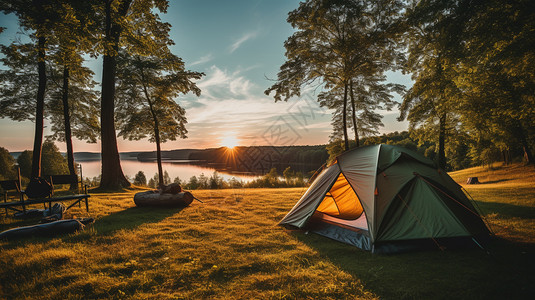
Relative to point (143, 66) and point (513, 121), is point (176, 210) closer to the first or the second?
point (143, 66)

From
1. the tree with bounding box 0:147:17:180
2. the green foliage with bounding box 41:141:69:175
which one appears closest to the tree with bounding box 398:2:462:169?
the green foliage with bounding box 41:141:69:175

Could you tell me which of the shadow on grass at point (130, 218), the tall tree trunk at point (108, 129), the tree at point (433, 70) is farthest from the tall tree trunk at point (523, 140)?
the tall tree trunk at point (108, 129)

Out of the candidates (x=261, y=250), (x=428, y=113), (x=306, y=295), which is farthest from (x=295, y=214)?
(x=428, y=113)

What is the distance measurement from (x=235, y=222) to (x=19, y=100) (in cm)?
1792

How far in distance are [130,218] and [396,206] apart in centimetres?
730

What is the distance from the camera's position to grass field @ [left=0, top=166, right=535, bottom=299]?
3.04 metres

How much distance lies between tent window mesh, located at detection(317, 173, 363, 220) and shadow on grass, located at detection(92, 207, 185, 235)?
206 inches

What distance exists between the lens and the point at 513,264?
142 inches

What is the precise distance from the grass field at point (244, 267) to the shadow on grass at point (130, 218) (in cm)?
10

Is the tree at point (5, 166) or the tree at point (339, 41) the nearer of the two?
the tree at point (339, 41)

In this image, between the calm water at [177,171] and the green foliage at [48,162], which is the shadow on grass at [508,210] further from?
the green foliage at [48,162]

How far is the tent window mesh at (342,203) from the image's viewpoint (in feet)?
20.9

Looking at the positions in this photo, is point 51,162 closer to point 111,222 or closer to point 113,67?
point 113,67

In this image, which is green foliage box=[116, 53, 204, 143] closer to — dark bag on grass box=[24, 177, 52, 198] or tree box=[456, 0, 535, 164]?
dark bag on grass box=[24, 177, 52, 198]
